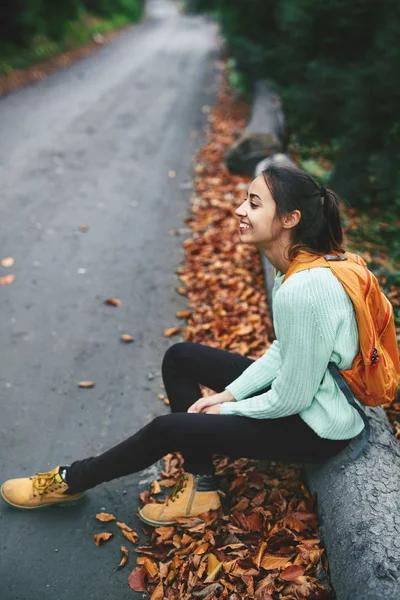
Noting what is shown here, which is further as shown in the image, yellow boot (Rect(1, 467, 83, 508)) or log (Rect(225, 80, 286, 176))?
log (Rect(225, 80, 286, 176))

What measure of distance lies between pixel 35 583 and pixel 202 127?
9.92 metres

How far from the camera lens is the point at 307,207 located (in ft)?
7.91

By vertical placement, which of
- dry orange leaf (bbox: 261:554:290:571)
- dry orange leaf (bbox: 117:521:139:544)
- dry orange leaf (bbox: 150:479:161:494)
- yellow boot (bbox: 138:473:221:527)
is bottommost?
dry orange leaf (bbox: 150:479:161:494)

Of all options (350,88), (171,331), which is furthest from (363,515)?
(350,88)

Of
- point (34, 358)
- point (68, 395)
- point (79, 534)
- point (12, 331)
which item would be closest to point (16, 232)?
point (12, 331)

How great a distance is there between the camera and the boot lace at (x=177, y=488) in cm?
287

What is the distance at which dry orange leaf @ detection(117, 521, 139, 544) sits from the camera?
281 cm

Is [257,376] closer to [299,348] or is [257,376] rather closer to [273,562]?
[299,348]

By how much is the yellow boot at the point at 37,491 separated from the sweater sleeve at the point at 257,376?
1.03 metres

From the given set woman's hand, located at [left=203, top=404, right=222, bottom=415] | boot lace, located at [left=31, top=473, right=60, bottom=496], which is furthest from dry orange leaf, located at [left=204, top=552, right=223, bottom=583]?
boot lace, located at [left=31, top=473, right=60, bottom=496]

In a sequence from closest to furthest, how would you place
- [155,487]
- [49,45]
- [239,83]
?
[155,487] → [239,83] → [49,45]

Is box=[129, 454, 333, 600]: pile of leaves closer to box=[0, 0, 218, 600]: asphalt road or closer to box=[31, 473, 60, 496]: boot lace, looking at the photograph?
box=[0, 0, 218, 600]: asphalt road

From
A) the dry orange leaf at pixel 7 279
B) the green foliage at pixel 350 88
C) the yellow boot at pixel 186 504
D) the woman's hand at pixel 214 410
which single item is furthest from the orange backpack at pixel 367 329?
the green foliage at pixel 350 88

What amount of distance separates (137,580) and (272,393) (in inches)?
43.8
